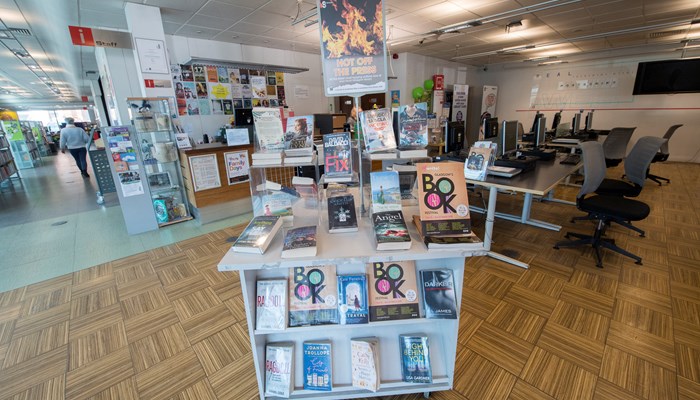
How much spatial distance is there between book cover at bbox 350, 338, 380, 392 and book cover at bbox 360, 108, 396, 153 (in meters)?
1.00

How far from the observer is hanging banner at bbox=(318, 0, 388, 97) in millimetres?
1415

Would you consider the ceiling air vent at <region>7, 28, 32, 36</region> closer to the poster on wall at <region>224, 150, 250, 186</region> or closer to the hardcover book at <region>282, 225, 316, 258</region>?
the poster on wall at <region>224, 150, 250, 186</region>

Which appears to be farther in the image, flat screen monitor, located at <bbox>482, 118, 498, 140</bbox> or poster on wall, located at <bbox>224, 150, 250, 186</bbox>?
poster on wall, located at <bbox>224, 150, 250, 186</bbox>

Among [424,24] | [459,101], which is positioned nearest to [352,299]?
[424,24]

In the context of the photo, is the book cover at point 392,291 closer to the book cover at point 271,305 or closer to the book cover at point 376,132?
the book cover at point 271,305

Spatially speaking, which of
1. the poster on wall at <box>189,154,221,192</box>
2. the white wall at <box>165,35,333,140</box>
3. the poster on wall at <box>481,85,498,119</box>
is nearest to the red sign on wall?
the white wall at <box>165,35,333,140</box>

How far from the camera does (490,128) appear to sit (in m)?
3.41

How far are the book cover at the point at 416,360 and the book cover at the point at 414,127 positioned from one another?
39.6 inches

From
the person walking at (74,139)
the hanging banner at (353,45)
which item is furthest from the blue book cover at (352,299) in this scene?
the person walking at (74,139)

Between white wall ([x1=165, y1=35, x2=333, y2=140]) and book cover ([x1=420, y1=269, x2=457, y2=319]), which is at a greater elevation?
white wall ([x1=165, y1=35, x2=333, y2=140])

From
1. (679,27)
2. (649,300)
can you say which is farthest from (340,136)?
(679,27)

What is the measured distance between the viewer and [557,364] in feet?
5.69

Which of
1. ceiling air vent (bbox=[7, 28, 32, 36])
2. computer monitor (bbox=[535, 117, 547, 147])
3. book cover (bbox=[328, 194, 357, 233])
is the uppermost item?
ceiling air vent (bbox=[7, 28, 32, 36])

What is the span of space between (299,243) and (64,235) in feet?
14.7
